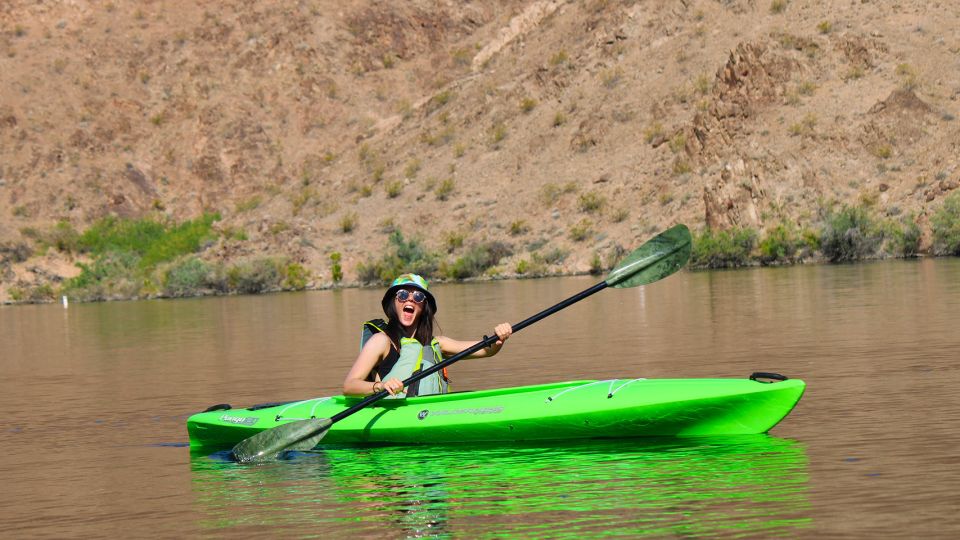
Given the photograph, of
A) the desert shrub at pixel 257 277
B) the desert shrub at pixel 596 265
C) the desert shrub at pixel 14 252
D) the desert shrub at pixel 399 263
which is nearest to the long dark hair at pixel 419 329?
the desert shrub at pixel 596 265

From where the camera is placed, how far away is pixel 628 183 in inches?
2026

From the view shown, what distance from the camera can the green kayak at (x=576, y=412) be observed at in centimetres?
1102

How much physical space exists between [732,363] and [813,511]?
29.6ft

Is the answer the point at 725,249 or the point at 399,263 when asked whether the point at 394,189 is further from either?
the point at 725,249

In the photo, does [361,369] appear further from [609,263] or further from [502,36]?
[502,36]

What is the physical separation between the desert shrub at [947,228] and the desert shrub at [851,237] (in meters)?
1.77

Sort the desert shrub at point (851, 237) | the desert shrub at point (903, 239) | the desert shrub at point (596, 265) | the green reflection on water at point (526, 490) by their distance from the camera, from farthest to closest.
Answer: the desert shrub at point (596, 265) < the desert shrub at point (851, 237) < the desert shrub at point (903, 239) < the green reflection on water at point (526, 490)

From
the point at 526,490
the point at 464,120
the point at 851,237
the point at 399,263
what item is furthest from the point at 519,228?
the point at 526,490

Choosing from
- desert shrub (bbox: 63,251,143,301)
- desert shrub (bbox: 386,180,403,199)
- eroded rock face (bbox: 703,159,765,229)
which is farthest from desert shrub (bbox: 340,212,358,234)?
eroded rock face (bbox: 703,159,765,229)

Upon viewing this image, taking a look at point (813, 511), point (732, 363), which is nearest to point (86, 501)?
point (813, 511)

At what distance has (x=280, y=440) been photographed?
11898 mm

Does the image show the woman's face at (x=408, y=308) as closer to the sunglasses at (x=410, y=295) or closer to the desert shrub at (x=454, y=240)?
the sunglasses at (x=410, y=295)

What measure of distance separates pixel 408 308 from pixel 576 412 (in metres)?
1.55

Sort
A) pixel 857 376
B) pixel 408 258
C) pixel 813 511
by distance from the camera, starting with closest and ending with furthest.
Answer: pixel 813 511
pixel 857 376
pixel 408 258
